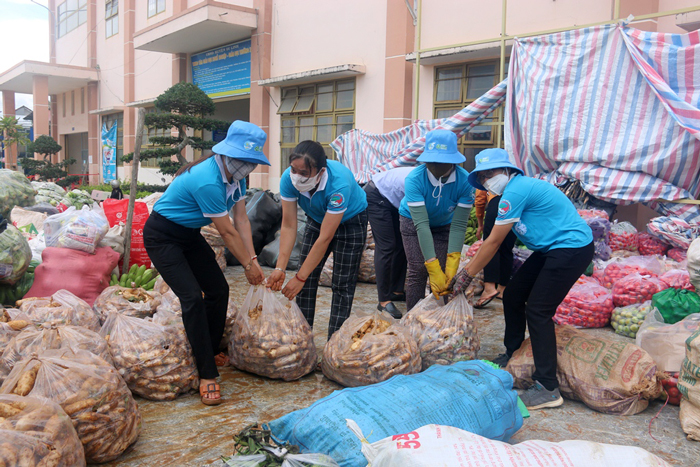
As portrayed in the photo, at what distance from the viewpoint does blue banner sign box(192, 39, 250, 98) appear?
39.3ft

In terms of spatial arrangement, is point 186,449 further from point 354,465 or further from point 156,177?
point 156,177

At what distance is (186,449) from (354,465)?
2.81ft

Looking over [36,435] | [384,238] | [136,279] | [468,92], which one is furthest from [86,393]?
[468,92]

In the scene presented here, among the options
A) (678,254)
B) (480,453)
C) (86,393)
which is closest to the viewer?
(480,453)

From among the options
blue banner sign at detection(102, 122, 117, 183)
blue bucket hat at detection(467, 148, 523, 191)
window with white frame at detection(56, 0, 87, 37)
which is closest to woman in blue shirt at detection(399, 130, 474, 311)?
blue bucket hat at detection(467, 148, 523, 191)

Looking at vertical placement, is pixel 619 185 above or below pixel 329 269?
above

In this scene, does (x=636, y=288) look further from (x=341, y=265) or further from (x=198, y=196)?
(x=198, y=196)

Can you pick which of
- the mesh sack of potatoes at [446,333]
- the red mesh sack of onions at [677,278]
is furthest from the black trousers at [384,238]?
the red mesh sack of onions at [677,278]

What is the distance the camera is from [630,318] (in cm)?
416

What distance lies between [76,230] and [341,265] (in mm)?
2476

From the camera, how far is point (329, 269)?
20.2 ft

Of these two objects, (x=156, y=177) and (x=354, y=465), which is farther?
(x=156, y=177)

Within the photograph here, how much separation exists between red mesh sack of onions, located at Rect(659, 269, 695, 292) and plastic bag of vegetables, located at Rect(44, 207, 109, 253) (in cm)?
482

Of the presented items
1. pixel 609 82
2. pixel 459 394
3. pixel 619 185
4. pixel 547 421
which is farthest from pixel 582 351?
pixel 609 82
